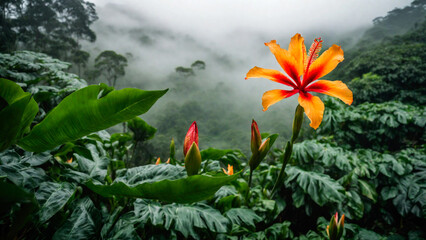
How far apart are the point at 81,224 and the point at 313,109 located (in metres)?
0.67

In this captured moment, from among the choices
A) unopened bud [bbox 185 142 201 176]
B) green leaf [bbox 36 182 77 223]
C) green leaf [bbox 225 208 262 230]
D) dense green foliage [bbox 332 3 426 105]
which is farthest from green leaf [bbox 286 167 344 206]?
dense green foliage [bbox 332 3 426 105]

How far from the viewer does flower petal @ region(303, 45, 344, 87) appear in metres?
0.52

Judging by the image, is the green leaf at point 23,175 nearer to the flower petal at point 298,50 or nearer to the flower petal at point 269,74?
the flower petal at point 269,74

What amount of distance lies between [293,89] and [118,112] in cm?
50

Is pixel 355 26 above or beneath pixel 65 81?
above

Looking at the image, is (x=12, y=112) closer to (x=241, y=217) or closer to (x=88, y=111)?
(x=88, y=111)

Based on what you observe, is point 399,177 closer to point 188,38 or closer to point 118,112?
point 118,112

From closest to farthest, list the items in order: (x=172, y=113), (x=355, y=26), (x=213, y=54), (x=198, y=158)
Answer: (x=198, y=158)
(x=172, y=113)
(x=355, y=26)
(x=213, y=54)

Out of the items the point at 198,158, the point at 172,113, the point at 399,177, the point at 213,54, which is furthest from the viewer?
the point at 213,54

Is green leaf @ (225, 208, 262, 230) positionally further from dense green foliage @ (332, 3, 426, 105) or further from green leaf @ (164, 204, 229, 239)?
dense green foliage @ (332, 3, 426, 105)

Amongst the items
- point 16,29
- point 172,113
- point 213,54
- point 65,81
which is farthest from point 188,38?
point 65,81

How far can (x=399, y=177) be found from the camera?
1.99m

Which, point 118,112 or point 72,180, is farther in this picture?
point 72,180

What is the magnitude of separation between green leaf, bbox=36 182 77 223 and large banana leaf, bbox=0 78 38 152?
0.45ft
